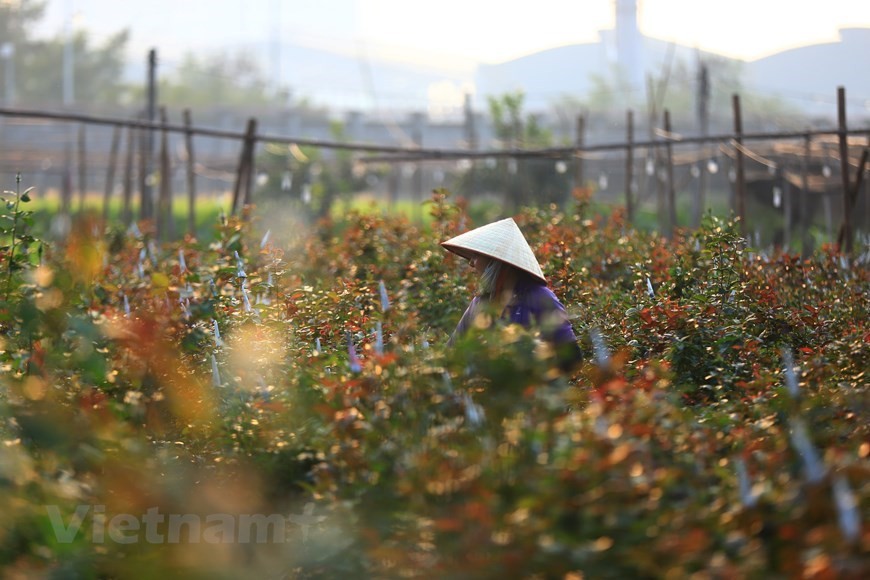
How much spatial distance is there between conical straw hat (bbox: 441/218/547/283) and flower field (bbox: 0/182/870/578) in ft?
1.68

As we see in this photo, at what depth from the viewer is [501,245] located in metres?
4.99

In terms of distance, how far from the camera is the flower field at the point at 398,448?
2523mm

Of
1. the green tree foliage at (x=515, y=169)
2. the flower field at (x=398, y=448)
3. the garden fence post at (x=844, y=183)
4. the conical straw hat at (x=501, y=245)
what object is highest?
the green tree foliage at (x=515, y=169)

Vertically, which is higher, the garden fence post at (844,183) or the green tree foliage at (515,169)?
the green tree foliage at (515,169)

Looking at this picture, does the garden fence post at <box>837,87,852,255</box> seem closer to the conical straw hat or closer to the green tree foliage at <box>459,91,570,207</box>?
the conical straw hat

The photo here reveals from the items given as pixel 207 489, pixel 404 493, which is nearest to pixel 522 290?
pixel 207 489

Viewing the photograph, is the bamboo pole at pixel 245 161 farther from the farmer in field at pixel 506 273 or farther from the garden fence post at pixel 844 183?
the farmer in field at pixel 506 273

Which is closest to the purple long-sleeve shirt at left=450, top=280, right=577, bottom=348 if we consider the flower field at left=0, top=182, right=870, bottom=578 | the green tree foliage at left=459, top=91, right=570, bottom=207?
the flower field at left=0, top=182, right=870, bottom=578

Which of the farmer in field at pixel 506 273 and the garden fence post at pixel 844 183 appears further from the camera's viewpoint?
the garden fence post at pixel 844 183

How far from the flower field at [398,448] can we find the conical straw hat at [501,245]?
51cm

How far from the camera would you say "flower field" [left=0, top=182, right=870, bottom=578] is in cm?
252

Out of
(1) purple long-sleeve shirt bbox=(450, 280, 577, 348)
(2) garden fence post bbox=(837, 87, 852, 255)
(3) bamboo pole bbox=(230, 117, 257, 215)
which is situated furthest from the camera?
(3) bamboo pole bbox=(230, 117, 257, 215)

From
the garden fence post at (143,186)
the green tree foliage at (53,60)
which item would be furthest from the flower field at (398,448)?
the green tree foliage at (53,60)

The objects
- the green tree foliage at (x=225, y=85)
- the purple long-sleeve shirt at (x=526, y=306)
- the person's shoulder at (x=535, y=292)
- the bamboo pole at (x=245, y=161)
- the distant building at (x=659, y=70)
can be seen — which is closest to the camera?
the purple long-sleeve shirt at (x=526, y=306)
